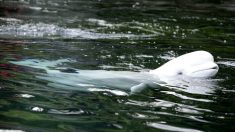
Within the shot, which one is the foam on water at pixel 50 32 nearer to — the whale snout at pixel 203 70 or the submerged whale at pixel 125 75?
the submerged whale at pixel 125 75

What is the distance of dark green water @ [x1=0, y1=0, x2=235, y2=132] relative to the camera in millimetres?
5398

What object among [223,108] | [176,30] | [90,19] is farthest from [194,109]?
[90,19]

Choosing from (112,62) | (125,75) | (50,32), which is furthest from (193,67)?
(50,32)

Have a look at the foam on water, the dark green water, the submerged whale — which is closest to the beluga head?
the submerged whale

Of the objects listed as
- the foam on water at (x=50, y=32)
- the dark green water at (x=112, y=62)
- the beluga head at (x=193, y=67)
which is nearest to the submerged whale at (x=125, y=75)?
the beluga head at (x=193, y=67)

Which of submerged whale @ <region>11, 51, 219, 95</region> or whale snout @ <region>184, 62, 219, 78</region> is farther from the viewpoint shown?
whale snout @ <region>184, 62, 219, 78</region>

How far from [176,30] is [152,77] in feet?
24.7

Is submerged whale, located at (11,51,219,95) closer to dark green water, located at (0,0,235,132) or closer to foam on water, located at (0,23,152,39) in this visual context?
dark green water, located at (0,0,235,132)

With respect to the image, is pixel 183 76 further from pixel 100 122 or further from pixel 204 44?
pixel 204 44

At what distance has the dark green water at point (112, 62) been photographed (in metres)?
5.40

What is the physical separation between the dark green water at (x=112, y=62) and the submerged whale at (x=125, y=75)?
0.66 ft

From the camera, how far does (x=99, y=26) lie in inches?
634

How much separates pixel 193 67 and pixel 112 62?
1980mm

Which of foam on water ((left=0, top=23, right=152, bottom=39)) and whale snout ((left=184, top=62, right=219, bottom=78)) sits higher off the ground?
foam on water ((left=0, top=23, right=152, bottom=39))
